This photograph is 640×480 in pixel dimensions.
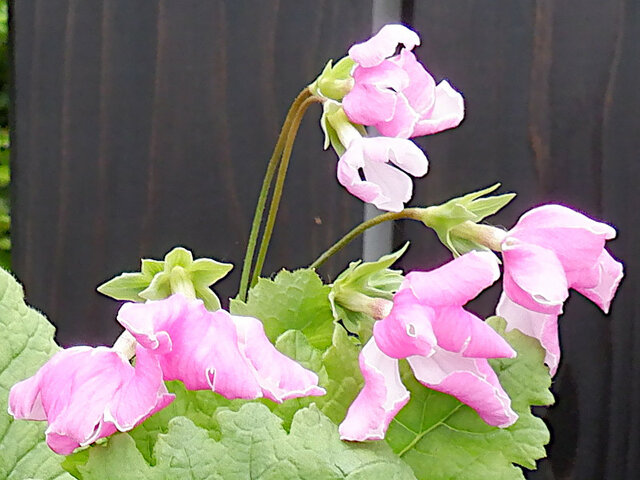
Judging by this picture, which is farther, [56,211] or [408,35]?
[56,211]

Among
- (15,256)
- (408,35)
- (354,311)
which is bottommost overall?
(15,256)

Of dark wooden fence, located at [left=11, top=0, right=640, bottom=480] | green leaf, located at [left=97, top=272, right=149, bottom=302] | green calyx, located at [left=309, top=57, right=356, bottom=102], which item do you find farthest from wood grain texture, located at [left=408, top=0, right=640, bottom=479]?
green leaf, located at [left=97, top=272, right=149, bottom=302]

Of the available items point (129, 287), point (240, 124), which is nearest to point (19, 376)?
point (129, 287)

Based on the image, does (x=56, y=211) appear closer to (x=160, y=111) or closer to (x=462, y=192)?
(x=160, y=111)

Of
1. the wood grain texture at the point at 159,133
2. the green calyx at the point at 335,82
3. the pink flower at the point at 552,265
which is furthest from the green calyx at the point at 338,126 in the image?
the wood grain texture at the point at 159,133

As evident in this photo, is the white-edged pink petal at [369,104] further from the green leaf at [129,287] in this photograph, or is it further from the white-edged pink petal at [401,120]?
the green leaf at [129,287]

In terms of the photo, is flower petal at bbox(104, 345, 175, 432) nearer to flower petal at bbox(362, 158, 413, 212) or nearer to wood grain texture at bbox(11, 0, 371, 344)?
flower petal at bbox(362, 158, 413, 212)

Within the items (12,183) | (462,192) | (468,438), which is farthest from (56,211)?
(468,438)
